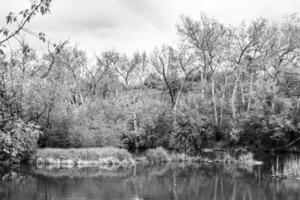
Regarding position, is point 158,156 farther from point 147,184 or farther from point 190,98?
point 190,98

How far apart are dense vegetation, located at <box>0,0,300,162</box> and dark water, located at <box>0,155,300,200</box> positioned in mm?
7987

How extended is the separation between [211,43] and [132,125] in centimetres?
1390

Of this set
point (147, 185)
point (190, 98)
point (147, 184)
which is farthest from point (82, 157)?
point (190, 98)

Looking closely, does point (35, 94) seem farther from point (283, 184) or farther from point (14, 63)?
point (14, 63)

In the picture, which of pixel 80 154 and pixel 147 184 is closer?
pixel 147 184

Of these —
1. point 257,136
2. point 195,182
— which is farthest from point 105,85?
point 195,182

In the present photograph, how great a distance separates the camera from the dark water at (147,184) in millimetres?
17031

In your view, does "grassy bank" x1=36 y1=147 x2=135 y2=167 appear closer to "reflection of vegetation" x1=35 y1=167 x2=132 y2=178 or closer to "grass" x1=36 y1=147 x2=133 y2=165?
"grass" x1=36 y1=147 x2=133 y2=165

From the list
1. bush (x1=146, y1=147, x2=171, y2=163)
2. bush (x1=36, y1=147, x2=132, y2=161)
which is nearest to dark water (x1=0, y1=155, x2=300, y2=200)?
bush (x1=36, y1=147, x2=132, y2=161)

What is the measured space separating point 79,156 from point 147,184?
1065cm

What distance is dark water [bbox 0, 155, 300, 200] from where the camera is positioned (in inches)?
671

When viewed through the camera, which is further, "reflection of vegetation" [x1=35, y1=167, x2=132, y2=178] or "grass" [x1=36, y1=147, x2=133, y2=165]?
"grass" [x1=36, y1=147, x2=133, y2=165]

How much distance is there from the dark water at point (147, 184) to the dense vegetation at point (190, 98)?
799cm

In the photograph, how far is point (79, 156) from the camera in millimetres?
29500
